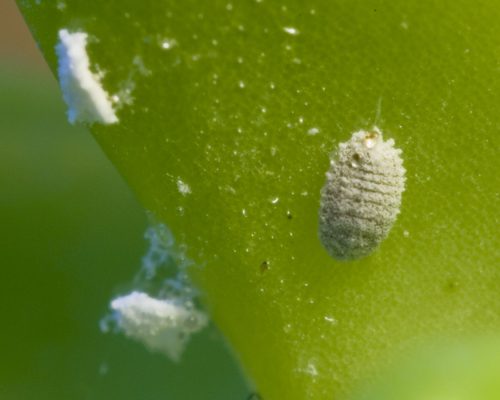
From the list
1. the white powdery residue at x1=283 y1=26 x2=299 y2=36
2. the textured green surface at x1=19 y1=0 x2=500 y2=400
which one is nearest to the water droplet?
the textured green surface at x1=19 y1=0 x2=500 y2=400

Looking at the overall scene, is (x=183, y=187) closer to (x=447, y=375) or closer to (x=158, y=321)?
(x=158, y=321)

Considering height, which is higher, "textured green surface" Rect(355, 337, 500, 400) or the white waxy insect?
the white waxy insect

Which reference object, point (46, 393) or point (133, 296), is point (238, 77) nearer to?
point (133, 296)

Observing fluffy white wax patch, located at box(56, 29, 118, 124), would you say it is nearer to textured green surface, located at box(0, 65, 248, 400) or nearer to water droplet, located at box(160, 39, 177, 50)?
water droplet, located at box(160, 39, 177, 50)

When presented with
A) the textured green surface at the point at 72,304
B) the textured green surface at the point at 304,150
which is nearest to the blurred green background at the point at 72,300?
the textured green surface at the point at 72,304

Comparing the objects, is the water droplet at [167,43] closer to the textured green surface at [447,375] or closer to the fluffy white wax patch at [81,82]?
the fluffy white wax patch at [81,82]
